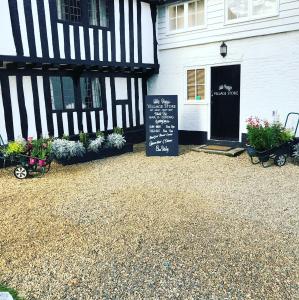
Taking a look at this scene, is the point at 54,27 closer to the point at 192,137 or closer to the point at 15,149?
the point at 15,149

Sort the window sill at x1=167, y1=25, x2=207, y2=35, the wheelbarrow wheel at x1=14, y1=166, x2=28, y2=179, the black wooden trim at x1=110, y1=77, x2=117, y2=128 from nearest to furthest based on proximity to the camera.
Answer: the wheelbarrow wheel at x1=14, y1=166, x2=28, y2=179
the window sill at x1=167, y1=25, x2=207, y2=35
the black wooden trim at x1=110, y1=77, x2=117, y2=128

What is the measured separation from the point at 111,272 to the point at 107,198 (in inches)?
91.0

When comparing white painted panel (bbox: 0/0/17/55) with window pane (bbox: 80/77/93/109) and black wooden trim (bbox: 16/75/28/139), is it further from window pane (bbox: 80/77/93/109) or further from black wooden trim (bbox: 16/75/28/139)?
window pane (bbox: 80/77/93/109)

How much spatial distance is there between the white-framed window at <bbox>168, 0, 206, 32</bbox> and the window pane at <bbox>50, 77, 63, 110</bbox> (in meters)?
4.53

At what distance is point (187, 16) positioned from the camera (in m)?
9.87

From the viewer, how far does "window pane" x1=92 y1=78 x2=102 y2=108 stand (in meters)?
9.69

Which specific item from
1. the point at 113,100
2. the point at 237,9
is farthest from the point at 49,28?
the point at 237,9

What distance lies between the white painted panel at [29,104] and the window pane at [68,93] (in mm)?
1058

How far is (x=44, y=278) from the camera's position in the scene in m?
3.07

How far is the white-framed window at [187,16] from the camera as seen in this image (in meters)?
9.56

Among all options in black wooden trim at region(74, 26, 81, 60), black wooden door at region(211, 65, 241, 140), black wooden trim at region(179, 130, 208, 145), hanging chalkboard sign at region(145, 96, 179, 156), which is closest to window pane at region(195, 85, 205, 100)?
black wooden door at region(211, 65, 241, 140)

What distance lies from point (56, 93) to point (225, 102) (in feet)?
17.6

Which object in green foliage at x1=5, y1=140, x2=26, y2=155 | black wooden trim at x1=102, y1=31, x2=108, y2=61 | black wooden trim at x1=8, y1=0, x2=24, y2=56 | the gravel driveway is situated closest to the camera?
the gravel driveway

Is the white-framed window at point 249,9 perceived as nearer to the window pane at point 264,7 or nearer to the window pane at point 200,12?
the window pane at point 264,7
